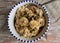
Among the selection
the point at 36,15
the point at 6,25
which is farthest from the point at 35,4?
the point at 6,25

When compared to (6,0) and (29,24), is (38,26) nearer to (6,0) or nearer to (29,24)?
(29,24)

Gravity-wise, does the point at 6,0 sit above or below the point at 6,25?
above

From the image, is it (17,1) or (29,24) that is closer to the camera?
(29,24)

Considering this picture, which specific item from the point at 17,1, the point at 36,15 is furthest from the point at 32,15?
the point at 17,1

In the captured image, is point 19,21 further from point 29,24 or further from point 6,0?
point 6,0

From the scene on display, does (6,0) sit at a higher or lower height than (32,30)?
higher
